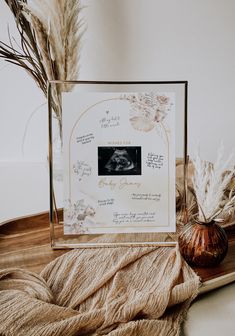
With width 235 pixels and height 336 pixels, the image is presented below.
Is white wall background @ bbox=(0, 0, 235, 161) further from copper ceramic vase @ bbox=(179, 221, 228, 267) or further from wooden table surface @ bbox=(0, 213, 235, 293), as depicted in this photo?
copper ceramic vase @ bbox=(179, 221, 228, 267)

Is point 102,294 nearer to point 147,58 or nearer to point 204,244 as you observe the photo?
point 204,244

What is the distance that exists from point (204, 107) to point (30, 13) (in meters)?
0.60

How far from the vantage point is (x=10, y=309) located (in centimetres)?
62

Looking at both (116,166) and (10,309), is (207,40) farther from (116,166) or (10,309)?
(10,309)

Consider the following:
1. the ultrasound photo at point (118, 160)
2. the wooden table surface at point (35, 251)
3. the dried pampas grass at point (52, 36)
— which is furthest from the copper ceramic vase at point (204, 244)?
the dried pampas grass at point (52, 36)

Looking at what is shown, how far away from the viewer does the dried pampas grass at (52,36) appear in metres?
0.94

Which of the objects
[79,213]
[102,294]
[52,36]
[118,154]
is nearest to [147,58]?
[52,36]

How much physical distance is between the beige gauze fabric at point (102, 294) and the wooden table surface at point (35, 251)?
0.03 metres

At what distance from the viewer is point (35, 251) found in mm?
854

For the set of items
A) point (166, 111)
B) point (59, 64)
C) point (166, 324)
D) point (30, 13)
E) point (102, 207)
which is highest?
point (30, 13)

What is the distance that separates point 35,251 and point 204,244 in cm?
35

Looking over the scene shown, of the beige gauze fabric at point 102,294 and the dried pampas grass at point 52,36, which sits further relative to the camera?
the dried pampas grass at point 52,36

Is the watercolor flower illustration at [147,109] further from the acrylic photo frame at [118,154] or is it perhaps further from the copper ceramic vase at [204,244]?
the copper ceramic vase at [204,244]

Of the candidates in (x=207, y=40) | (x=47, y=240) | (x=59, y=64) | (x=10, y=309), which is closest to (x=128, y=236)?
(x=47, y=240)
